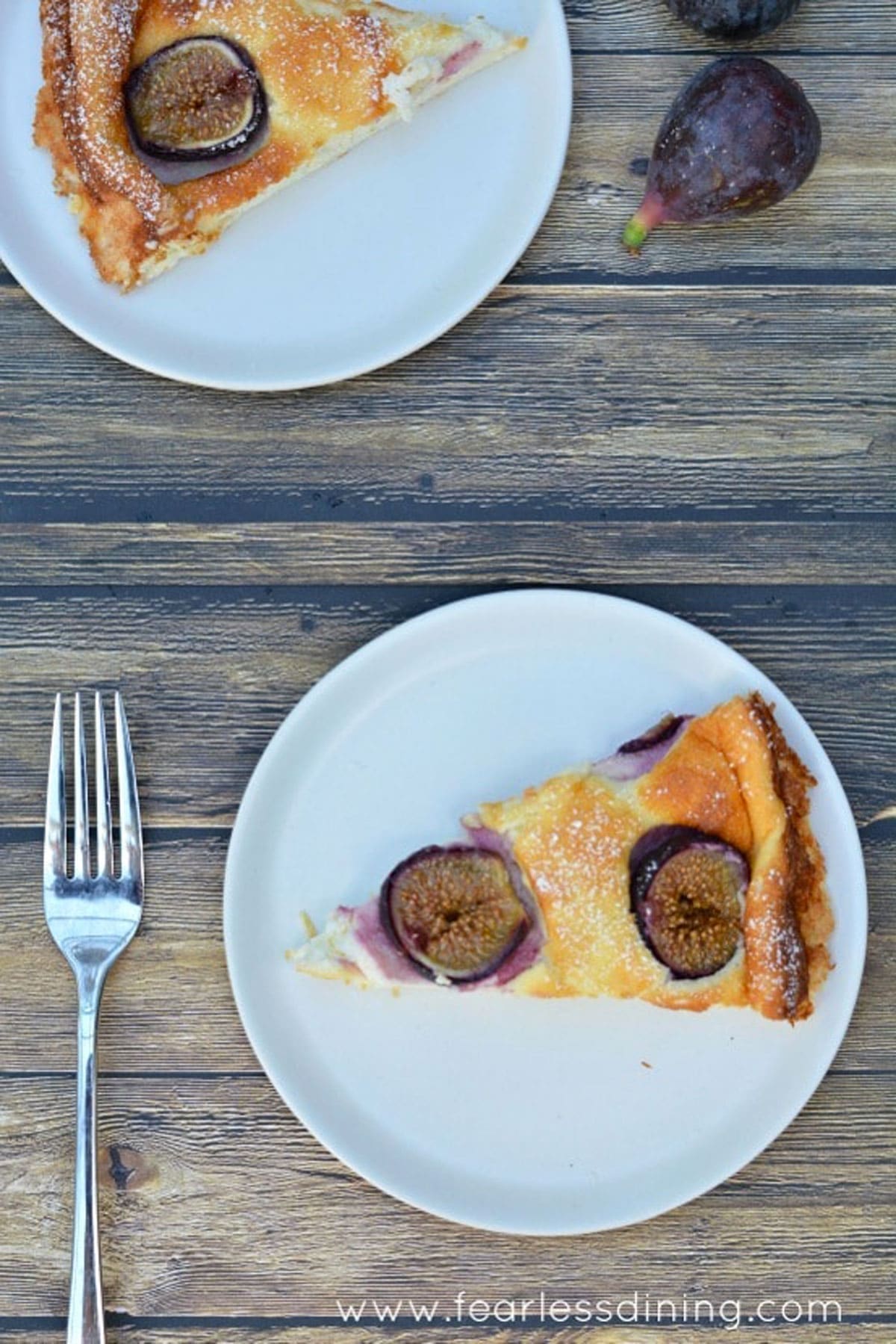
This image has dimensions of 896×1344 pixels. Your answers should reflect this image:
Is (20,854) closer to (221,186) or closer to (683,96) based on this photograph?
(221,186)

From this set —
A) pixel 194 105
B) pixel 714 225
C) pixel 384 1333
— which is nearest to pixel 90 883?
pixel 384 1333

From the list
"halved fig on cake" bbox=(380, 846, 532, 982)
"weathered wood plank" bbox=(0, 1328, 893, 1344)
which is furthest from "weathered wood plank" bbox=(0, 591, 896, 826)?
"weathered wood plank" bbox=(0, 1328, 893, 1344)

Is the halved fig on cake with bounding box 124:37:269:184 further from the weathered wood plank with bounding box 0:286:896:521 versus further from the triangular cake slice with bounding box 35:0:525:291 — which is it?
the weathered wood plank with bounding box 0:286:896:521

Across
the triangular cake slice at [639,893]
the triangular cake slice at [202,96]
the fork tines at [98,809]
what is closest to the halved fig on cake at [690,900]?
the triangular cake slice at [639,893]

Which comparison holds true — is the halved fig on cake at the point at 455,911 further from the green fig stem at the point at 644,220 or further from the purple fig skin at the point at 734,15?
the purple fig skin at the point at 734,15

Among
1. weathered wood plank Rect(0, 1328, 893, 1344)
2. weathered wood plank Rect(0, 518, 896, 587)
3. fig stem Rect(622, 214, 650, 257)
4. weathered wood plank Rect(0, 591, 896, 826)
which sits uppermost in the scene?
fig stem Rect(622, 214, 650, 257)

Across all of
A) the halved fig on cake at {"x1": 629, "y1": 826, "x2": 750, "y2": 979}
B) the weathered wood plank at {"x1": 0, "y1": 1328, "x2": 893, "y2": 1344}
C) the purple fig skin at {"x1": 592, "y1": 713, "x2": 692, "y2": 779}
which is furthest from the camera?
the weathered wood plank at {"x1": 0, "y1": 1328, "x2": 893, "y2": 1344}

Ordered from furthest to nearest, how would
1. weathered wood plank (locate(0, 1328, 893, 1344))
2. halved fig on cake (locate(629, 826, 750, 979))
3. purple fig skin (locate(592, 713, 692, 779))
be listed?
weathered wood plank (locate(0, 1328, 893, 1344))
purple fig skin (locate(592, 713, 692, 779))
halved fig on cake (locate(629, 826, 750, 979))

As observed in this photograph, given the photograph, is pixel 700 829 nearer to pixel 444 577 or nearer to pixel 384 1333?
pixel 444 577
